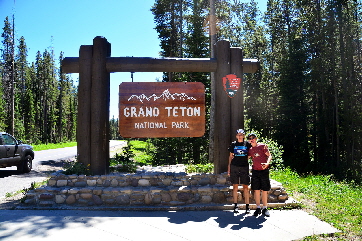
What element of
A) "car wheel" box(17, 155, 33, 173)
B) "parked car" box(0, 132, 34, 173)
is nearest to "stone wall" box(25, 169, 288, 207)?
"parked car" box(0, 132, 34, 173)

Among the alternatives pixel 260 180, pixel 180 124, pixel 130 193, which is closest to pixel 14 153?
pixel 130 193

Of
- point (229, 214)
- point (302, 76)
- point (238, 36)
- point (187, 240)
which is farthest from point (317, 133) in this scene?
point (187, 240)

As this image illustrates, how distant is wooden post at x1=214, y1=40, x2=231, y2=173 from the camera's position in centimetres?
732

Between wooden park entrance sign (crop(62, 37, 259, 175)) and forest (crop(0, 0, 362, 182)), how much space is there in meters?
8.58

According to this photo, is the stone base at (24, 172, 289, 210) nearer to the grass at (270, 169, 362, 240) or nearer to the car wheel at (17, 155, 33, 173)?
the grass at (270, 169, 362, 240)

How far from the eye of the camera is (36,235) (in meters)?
4.43

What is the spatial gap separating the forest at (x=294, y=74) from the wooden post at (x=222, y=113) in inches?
332

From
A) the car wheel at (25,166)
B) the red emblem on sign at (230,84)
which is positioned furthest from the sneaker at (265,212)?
the car wheel at (25,166)

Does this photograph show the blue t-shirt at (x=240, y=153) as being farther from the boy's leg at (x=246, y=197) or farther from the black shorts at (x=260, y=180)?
the boy's leg at (x=246, y=197)

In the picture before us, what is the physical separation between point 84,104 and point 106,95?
618 millimetres

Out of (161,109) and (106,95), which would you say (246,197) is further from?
(106,95)

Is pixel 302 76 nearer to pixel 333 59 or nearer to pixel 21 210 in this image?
pixel 333 59

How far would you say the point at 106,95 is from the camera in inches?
295

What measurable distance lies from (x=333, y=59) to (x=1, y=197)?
87.7 ft
